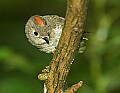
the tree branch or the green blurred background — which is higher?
the tree branch

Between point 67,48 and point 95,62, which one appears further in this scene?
point 95,62

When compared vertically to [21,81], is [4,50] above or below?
above

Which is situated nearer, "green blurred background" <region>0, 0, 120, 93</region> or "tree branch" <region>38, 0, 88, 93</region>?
"tree branch" <region>38, 0, 88, 93</region>

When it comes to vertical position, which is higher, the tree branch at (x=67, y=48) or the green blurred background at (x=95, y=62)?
the tree branch at (x=67, y=48)

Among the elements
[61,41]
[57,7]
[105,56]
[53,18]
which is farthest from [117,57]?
[57,7]

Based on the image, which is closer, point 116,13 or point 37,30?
point 37,30

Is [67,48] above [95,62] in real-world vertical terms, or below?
above

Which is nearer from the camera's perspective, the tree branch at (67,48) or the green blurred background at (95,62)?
the tree branch at (67,48)

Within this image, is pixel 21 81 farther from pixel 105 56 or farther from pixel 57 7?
pixel 57 7
